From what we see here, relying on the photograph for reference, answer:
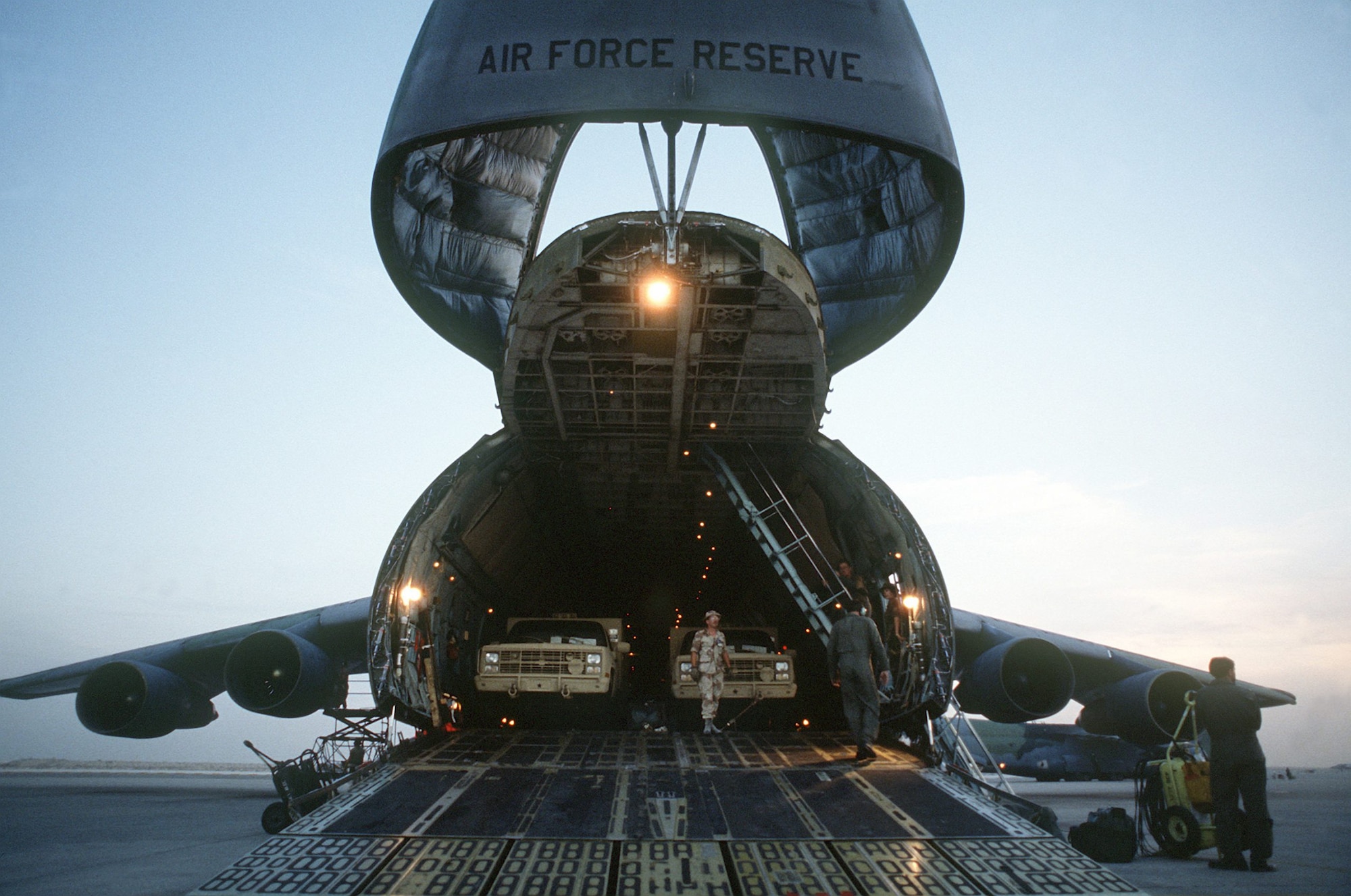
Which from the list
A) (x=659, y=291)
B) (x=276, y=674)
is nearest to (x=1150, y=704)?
(x=659, y=291)

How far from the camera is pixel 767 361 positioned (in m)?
10.5

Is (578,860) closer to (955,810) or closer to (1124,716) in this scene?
(955,810)

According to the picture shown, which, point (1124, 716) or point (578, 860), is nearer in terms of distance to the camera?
point (578, 860)

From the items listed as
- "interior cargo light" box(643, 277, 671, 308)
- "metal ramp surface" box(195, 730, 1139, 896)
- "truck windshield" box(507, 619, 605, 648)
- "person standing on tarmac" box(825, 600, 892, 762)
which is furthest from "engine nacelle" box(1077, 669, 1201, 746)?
"interior cargo light" box(643, 277, 671, 308)

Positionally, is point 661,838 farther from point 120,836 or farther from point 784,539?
point 784,539

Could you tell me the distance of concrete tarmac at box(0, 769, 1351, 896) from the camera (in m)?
5.98

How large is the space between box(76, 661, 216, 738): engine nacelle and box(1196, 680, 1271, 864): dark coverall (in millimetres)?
13238

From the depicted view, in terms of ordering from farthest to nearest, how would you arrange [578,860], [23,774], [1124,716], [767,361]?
[23,774], [1124,716], [767,361], [578,860]

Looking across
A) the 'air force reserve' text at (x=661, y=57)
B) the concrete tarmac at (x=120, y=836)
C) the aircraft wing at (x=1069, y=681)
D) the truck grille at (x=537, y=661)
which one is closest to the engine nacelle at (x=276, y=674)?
the concrete tarmac at (x=120, y=836)

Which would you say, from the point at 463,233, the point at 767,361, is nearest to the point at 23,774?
the point at 463,233

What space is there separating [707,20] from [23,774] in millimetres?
23879

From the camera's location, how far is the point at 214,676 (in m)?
13.2

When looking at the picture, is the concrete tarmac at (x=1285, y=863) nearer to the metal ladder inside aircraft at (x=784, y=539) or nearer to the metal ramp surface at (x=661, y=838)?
the metal ramp surface at (x=661, y=838)

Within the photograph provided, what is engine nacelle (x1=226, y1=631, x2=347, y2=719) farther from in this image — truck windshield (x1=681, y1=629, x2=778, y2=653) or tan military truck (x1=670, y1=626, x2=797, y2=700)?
truck windshield (x1=681, y1=629, x2=778, y2=653)
